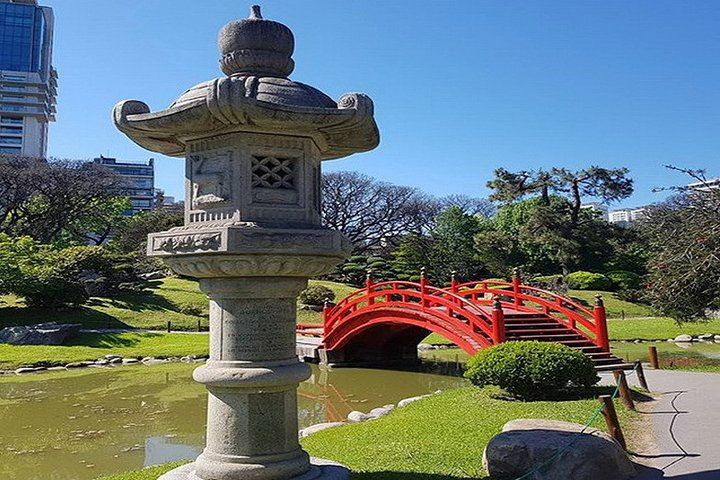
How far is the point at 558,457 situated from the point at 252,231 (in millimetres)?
3555

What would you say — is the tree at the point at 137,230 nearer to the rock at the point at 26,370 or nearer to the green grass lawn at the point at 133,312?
the green grass lawn at the point at 133,312

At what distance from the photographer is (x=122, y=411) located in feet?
41.3

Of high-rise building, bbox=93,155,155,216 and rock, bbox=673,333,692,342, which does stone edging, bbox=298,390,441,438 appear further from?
high-rise building, bbox=93,155,155,216

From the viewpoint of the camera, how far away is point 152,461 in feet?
28.7

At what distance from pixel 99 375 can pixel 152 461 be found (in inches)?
395

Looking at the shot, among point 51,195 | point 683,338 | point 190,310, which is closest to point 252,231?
point 683,338

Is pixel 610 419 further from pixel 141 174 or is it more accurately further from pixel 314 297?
pixel 141 174

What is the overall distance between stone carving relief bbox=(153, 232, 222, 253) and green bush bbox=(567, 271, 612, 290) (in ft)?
120

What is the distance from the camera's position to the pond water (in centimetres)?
893

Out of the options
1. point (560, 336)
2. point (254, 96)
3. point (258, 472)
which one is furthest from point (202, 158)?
point (560, 336)

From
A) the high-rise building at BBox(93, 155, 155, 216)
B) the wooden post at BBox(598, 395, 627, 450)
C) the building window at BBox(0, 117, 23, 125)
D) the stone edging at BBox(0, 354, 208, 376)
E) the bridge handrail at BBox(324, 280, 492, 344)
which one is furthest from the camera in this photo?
the high-rise building at BBox(93, 155, 155, 216)

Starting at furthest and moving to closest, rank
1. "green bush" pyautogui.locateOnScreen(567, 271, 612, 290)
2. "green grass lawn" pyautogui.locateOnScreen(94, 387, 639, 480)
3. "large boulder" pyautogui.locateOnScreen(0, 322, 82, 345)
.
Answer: "green bush" pyautogui.locateOnScreen(567, 271, 612, 290) < "large boulder" pyautogui.locateOnScreen(0, 322, 82, 345) < "green grass lawn" pyautogui.locateOnScreen(94, 387, 639, 480)

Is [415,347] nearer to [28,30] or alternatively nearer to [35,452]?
[35,452]

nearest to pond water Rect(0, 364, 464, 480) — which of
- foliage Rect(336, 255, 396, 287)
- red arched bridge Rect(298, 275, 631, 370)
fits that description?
red arched bridge Rect(298, 275, 631, 370)
